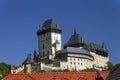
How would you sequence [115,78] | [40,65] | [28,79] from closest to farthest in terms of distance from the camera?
[115,78]
[28,79]
[40,65]

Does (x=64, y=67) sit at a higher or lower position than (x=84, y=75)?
higher

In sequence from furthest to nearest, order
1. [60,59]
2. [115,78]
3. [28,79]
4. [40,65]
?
[60,59]
[40,65]
[28,79]
[115,78]

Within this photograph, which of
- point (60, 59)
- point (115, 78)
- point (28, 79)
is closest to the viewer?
point (115, 78)

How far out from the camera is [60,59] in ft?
651

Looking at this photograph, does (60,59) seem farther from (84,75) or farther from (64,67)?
(84,75)

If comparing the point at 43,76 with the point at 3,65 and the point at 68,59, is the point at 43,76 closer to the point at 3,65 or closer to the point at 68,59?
the point at 3,65

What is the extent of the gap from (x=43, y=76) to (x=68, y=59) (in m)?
160

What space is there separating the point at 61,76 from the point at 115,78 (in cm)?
1474

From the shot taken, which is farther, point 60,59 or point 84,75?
point 60,59

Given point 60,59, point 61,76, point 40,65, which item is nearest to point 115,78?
point 61,76

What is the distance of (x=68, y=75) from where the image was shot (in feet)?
128

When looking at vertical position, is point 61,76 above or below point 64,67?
below

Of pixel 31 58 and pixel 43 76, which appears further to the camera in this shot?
pixel 31 58

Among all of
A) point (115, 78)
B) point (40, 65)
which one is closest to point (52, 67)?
point (40, 65)
